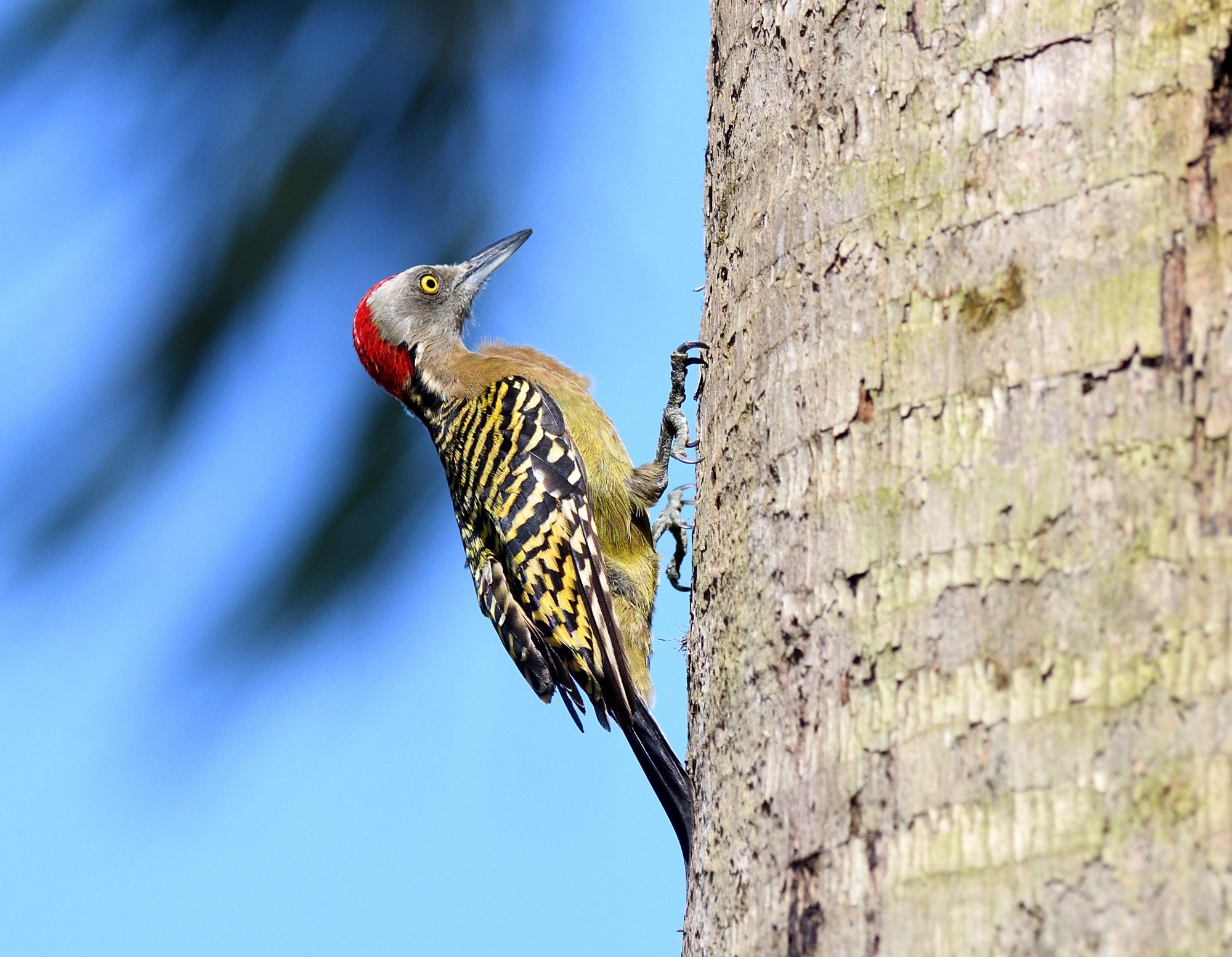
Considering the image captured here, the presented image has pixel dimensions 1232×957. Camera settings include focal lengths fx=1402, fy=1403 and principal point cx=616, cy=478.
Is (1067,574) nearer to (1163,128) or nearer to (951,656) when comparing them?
(951,656)

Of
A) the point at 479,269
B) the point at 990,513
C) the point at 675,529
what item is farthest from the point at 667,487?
the point at 990,513

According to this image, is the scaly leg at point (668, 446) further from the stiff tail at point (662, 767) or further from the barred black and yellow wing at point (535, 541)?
the stiff tail at point (662, 767)

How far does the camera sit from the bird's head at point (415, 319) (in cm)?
518

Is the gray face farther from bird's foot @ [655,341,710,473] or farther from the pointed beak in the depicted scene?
bird's foot @ [655,341,710,473]

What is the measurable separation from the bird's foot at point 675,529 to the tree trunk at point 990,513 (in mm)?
2380

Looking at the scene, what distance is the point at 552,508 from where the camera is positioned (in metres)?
4.41

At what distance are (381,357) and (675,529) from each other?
4.62ft

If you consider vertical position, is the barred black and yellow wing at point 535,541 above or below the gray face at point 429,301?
below

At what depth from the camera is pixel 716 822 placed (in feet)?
6.48

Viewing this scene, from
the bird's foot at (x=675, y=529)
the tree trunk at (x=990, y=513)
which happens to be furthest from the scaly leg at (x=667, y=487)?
the tree trunk at (x=990, y=513)

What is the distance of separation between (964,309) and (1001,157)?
203 millimetres

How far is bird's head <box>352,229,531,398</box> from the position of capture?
5.18 m

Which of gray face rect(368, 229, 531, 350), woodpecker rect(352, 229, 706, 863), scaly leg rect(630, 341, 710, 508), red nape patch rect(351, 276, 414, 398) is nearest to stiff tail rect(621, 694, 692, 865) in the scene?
woodpecker rect(352, 229, 706, 863)

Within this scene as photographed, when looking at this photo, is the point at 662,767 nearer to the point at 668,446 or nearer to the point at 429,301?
the point at 668,446
